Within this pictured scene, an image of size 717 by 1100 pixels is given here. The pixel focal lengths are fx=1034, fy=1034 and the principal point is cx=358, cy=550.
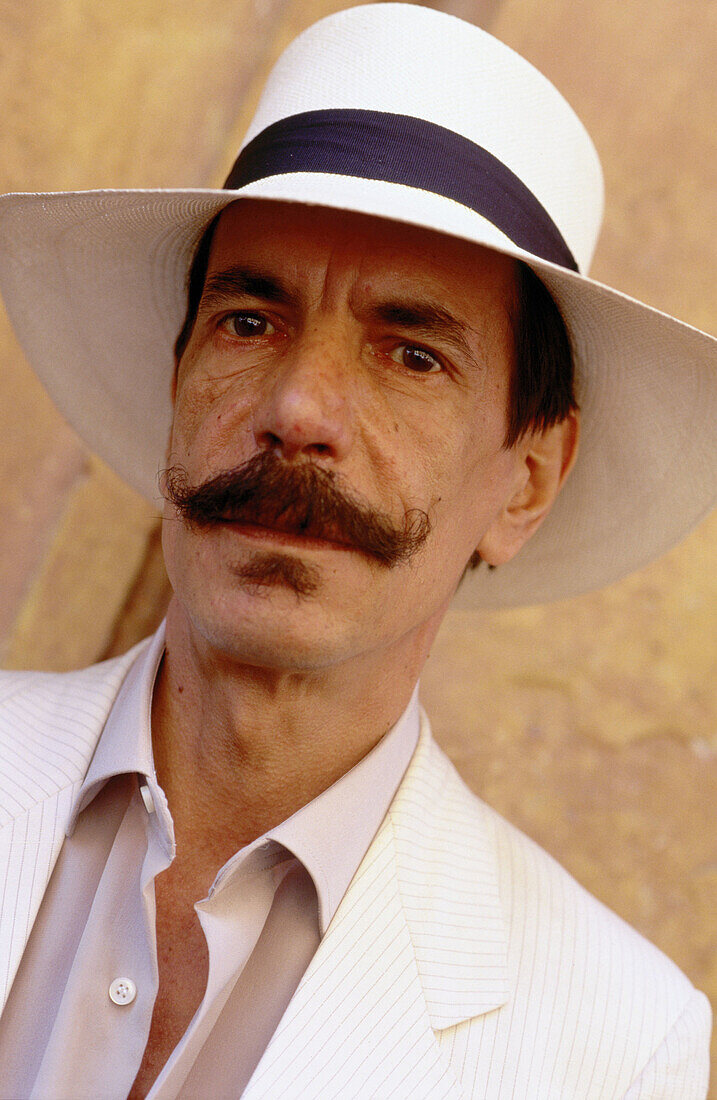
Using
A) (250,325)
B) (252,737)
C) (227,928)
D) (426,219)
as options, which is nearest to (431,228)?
(426,219)

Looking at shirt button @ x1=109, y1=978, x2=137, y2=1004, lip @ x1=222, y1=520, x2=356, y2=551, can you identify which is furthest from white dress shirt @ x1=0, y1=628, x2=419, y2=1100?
lip @ x1=222, y1=520, x2=356, y2=551

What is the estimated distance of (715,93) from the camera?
8.08ft

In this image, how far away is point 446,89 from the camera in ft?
5.49

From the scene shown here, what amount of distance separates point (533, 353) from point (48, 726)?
111 centimetres

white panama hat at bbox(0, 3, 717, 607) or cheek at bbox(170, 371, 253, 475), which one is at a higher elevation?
white panama hat at bbox(0, 3, 717, 607)

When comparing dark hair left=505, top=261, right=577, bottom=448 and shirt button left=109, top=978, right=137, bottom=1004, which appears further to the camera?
dark hair left=505, top=261, right=577, bottom=448

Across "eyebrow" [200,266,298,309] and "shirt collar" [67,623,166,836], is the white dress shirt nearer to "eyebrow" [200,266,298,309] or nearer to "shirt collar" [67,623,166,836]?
"shirt collar" [67,623,166,836]

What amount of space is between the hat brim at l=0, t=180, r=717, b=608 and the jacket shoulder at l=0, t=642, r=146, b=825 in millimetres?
518

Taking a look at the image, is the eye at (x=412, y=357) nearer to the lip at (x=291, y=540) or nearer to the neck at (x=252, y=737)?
the lip at (x=291, y=540)

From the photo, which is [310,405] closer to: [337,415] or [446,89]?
[337,415]

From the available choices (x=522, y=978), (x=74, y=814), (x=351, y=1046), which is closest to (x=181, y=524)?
(x=74, y=814)

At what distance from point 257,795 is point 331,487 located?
58cm

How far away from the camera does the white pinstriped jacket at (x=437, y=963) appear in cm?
156

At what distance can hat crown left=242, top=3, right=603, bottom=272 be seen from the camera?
1673 millimetres
